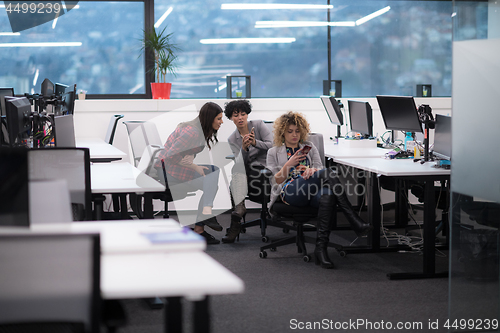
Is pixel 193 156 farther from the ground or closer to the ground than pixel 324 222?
farther from the ground

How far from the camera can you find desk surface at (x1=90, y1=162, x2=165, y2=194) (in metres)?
2.83

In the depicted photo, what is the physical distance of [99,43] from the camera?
18.2ft

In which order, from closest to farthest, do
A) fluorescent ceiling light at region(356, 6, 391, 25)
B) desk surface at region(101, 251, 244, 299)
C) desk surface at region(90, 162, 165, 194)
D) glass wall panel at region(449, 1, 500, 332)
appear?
desk surface at region(101, 251, 244, 299) < glass wall panel at region(449, 1, 500, 332) < desk surface at region(90, 162, 165, 194) < fluorescent ceiling light at region(356, 6, 391, 25)

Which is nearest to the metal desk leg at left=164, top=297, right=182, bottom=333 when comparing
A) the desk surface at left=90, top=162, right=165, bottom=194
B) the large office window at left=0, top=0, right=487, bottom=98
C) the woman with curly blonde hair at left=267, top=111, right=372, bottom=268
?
the desk surface at left=90, top=162, right=165, bottom=194

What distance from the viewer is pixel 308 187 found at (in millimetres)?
3582

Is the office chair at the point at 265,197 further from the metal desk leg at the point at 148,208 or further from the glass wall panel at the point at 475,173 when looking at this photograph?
the glass wall panel at the point at 475,173

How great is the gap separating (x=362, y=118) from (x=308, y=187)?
149 cm

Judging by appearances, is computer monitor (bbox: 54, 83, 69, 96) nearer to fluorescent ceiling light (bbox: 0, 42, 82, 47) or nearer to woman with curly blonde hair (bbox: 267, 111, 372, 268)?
fluorescent ceiling light (bbox: 0, 42, 82, 47)

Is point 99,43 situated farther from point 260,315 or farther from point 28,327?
point 28,327

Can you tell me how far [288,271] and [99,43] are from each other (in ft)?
11.8

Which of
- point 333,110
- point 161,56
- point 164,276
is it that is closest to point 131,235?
point 164,276

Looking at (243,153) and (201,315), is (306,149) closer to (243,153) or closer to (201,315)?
(243,153)

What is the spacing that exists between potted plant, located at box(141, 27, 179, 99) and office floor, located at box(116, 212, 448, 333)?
7.40 ft

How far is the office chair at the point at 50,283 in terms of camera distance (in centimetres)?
111
